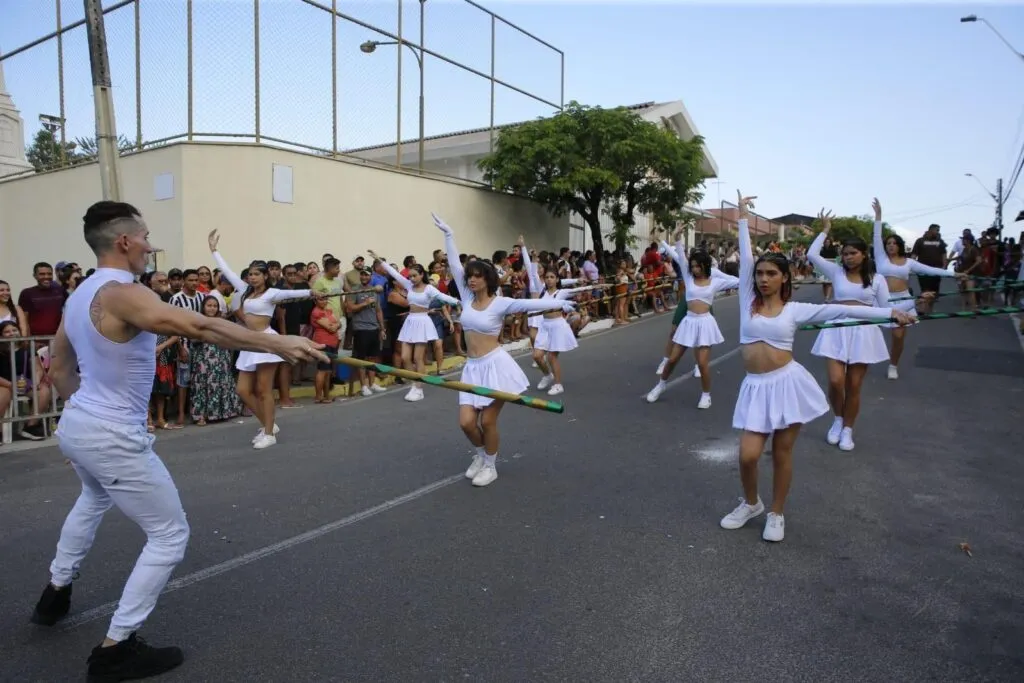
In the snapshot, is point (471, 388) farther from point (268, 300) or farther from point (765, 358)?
point (268, 300)

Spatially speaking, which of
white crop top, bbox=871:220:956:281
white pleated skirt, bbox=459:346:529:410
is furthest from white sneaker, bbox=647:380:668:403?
white pleated skirt, bbox=459:346:529:410

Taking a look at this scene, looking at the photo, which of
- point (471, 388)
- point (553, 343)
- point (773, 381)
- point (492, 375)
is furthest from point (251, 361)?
point (773, 381)

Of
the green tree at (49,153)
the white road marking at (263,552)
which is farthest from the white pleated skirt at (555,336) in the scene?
the green tree at (49,153)

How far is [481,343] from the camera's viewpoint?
648 cm

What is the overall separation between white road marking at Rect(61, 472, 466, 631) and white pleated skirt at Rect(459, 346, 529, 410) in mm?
751

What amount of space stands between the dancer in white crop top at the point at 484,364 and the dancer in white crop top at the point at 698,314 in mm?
3844

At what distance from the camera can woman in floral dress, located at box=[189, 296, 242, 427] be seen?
9.20 meters

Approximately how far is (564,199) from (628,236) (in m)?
2.62

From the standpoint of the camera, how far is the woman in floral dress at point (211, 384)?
30.2 feet

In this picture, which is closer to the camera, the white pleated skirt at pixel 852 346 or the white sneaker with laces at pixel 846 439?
the white sneaker with laces at pixel 846 439

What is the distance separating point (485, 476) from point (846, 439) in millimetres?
3626

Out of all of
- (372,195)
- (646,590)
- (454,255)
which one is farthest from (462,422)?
(372,195)

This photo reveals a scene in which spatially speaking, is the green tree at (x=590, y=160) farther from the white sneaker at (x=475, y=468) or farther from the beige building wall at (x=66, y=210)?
the white sneaker at (x=475, y=468)

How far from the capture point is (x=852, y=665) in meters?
3.46
